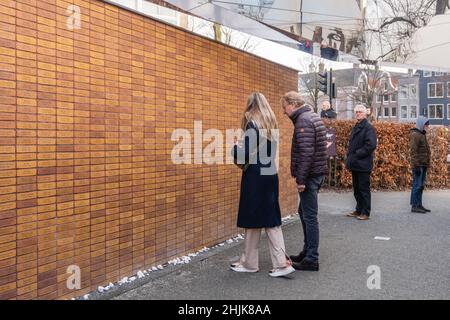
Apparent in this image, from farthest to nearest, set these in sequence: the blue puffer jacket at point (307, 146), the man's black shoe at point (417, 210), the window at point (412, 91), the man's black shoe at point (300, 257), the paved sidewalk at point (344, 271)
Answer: the window at point (412, 91) → the man's black shoe at point (417, 210) → the man's black shoe at point (300, 257) → the blue puffer jacket at point (307, 146) → the paved sidewalk at point (344, 271)

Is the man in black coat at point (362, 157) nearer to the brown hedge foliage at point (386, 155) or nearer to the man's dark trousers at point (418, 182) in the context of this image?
the man's dark trousers at point (418, 182)

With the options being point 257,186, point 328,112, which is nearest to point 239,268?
point 257,186

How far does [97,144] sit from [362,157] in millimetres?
4994

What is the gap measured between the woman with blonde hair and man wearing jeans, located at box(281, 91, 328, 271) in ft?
0.99

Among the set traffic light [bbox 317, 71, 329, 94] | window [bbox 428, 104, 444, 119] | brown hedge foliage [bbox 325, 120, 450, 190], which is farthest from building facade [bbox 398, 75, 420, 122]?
brown hedge foliage [bbox 325, 120, 450, 190]

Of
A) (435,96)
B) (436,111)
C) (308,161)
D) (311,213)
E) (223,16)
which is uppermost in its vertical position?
(435,96)

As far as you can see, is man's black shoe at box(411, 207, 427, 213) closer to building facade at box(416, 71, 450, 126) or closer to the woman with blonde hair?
the woman with blonde hair

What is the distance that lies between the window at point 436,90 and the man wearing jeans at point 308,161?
66.8 m

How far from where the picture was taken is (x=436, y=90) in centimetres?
6575

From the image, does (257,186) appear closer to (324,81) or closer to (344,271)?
(344,271)

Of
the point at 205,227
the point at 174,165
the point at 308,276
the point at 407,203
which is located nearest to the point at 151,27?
the point at 174,165

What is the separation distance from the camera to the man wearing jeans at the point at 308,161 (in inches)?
195

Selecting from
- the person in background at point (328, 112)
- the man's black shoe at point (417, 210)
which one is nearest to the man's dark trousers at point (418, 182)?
the man's black shoe at point (417, 210)

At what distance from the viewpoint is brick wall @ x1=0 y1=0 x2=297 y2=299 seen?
3445mm
